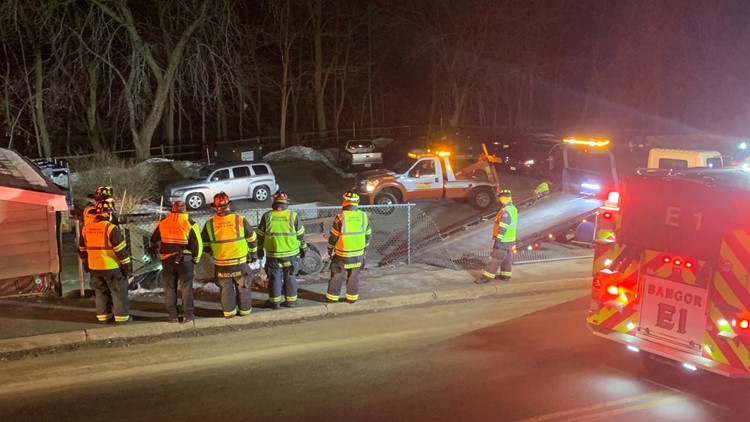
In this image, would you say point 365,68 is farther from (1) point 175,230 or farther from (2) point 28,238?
(1) point 175,230

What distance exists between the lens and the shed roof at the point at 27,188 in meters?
9.53

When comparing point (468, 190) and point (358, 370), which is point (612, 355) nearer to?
point (358, 370)

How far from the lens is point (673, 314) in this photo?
21.5ft

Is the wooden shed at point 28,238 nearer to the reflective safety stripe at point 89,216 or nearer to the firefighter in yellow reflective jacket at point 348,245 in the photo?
the reflective safety stripe at point 89,216

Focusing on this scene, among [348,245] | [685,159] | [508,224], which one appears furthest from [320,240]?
[685,159]

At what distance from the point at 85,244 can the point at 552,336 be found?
20.8ft

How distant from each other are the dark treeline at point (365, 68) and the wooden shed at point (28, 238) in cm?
1584

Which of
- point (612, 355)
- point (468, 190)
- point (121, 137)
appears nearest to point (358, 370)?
point (612, 355)

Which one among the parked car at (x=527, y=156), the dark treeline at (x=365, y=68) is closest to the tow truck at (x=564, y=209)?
the parked car at (x=527, y=156)

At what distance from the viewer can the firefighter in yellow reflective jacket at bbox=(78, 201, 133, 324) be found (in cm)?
839

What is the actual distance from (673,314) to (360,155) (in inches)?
1001

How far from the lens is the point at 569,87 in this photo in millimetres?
57062

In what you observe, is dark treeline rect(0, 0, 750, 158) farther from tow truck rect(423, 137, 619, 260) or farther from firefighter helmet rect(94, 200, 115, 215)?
firefighter helmet rect(94, 200, 115, 215)

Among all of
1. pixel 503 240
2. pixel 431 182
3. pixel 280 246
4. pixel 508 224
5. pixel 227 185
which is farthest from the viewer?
pixel 227 185
